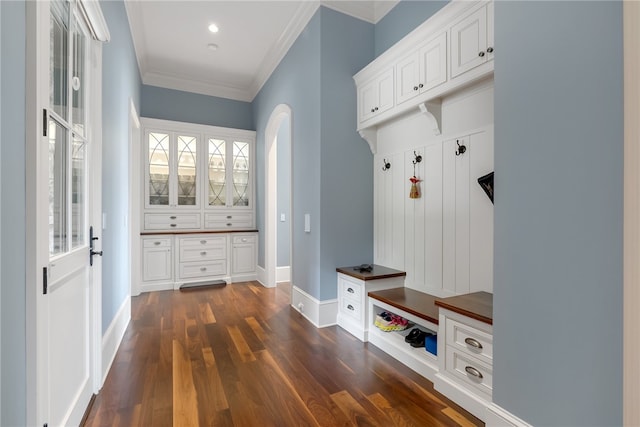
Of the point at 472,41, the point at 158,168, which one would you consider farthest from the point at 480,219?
the point at 158,168

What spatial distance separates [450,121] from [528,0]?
1056 millimetres

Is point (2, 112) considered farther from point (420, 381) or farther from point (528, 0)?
point (420, 381)

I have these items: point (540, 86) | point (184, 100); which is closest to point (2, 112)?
point (540, 86)

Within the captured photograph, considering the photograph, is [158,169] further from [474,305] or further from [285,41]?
[474,305]

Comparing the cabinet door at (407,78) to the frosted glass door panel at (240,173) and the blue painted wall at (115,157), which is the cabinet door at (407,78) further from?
the frosted glass door panel at (240,173)

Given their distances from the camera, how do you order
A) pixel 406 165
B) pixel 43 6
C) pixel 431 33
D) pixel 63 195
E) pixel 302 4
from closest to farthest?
pixel 43 6 < pixel 63 195 < pixel 431 33 < pixel 406 165 < pixel 302 4

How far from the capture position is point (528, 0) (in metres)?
1.32

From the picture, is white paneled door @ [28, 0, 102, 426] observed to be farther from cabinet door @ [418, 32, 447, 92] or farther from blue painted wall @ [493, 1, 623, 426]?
cabinet door @ [418, 32, 447, 92]

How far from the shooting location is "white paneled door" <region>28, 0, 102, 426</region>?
3.75ft

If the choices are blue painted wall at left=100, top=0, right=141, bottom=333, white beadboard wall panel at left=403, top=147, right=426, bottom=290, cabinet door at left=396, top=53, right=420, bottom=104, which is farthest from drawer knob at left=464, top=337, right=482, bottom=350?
blue painted wall at left=100, top=0, right=141, bottom=333

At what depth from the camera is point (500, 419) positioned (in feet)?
4.63

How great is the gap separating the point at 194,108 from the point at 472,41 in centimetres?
429

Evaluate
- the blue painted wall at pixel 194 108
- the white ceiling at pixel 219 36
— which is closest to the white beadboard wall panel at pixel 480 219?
the white ceiling at pixel 219 36

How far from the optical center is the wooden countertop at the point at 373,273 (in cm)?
264
